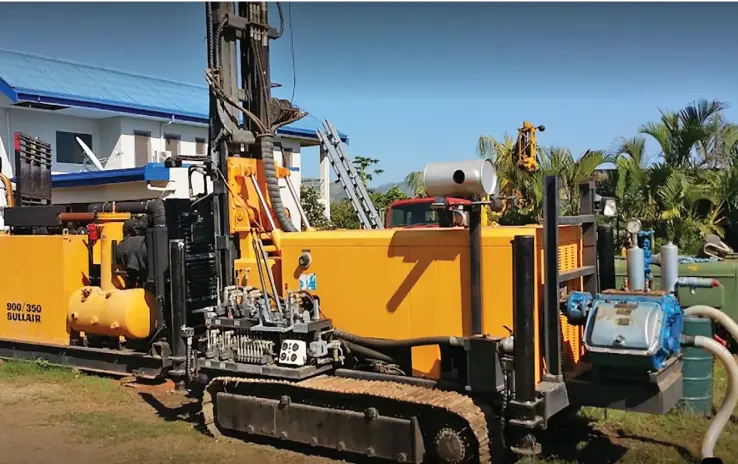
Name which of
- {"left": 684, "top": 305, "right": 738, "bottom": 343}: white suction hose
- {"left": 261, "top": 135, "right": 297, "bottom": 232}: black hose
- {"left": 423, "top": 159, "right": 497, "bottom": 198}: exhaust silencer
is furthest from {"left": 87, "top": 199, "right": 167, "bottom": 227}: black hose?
{"left": 684, "top": 305, "right": 738, "bottom": 343}: white suction hose

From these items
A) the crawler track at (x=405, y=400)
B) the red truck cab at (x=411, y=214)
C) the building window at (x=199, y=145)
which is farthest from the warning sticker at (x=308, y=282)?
the building window at (x=199, y=145)

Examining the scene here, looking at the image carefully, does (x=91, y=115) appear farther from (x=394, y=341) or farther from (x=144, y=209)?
(x=394, y=341)

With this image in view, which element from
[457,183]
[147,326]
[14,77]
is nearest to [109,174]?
[14,77]

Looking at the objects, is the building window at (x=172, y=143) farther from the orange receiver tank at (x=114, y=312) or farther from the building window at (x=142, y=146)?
the orange receiver tank at (x=114, y=312)

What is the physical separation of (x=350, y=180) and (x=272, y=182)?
148cm

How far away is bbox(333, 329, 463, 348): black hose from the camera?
18.3 ft

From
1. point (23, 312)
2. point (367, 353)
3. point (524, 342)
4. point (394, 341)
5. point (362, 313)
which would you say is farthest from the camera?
point (23, 312)

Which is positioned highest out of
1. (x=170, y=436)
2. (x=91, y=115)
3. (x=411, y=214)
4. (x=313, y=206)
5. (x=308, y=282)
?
(x=91, y=115)

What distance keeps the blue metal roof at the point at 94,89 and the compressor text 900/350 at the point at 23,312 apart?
36.9ft

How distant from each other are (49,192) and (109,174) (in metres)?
7.78

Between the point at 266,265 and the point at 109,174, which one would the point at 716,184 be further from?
the point at 109,174

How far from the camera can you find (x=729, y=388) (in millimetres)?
5367

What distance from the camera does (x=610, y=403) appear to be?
17.0 ft

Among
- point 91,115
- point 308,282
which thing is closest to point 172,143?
point 91,115
